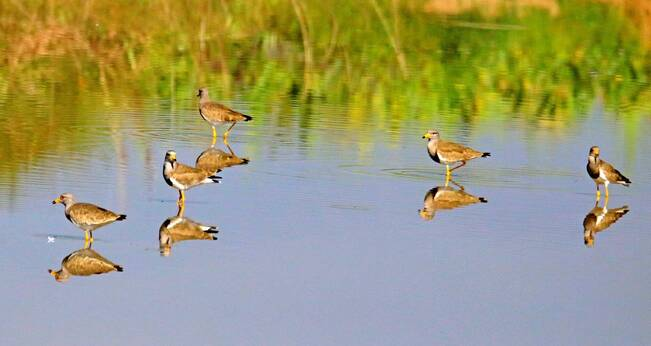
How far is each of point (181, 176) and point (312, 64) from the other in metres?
10.7

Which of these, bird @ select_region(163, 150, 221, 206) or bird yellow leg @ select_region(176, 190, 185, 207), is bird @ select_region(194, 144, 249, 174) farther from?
bird yellow leg @ select_region(176, 190, 185, 207)

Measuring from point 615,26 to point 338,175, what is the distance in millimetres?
17295

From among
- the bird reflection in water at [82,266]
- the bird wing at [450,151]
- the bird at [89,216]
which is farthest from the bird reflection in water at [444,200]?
the bird reflection in water at [82,266]

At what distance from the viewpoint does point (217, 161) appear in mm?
17578

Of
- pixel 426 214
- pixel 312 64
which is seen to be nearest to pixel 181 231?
pixel 426 214

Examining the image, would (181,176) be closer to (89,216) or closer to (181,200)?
(181,200)

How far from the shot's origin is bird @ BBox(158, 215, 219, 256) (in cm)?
1348

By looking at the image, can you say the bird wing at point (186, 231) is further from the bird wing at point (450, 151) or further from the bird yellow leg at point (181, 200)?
the bird wing at point (450, 151)

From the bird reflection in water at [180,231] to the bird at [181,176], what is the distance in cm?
102

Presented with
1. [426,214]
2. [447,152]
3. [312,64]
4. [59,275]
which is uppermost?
[312,64]

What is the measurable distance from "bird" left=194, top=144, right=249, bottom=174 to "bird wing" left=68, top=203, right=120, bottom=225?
3427 millimetres

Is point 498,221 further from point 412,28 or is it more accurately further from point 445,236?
point 412,28

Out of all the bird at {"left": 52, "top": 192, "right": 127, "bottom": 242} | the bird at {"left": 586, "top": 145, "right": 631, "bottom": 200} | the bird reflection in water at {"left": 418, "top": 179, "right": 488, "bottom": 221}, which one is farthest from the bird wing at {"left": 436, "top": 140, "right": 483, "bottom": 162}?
the bird at {"left": 52, "top": 192, "right": 127, "bottom": 242}

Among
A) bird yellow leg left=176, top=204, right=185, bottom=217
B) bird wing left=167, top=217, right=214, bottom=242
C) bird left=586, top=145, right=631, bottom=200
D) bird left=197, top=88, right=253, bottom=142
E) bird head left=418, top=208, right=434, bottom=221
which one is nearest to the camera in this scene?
bird wing left=167, top=217, right=214, bottom=242
